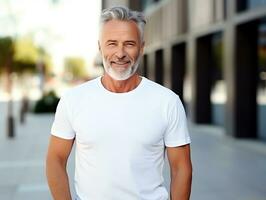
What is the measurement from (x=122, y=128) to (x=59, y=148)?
1.10ft

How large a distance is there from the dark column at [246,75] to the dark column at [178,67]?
9532 millimetres

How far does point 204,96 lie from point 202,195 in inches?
550

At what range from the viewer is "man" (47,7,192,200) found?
250 centimetres

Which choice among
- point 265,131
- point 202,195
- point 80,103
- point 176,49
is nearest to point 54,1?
point 176,49

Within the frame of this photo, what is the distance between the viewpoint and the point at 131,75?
102 inches

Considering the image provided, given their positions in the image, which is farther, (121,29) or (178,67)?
(178,67)

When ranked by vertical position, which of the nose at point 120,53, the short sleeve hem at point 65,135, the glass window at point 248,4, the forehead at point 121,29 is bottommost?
the short sleeve hem at point 65,135

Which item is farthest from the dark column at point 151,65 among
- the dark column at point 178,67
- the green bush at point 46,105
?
the green bush at point 46,105

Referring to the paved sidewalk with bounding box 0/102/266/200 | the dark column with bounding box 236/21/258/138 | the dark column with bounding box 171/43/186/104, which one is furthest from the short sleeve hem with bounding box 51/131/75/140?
the dark column with bounding box 171/43/186/104

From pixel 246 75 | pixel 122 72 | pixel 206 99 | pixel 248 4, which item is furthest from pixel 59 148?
pixel 206 99

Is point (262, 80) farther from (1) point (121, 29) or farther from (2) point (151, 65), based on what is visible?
(1) point (121, 29)

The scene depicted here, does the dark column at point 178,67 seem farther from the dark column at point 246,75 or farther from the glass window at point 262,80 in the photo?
the dark column at point 246,75

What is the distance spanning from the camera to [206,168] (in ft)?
37.2

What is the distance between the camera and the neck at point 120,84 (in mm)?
2588
